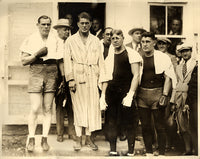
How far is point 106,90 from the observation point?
3.55m

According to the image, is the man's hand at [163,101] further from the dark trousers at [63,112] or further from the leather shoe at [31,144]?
the leather shoe at [31,144]

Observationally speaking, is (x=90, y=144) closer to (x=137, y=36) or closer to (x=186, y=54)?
(x=137, y=36)

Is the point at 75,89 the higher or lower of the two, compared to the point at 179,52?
lower

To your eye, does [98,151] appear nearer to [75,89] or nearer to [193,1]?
[75,89]

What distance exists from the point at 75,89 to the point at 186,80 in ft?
3.77

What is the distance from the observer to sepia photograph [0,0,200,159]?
3.52m

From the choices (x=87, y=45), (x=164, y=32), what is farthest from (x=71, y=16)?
(x=164, y=32)

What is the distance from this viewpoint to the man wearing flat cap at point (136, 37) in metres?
3.57

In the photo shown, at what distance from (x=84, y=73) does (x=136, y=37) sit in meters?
0.64

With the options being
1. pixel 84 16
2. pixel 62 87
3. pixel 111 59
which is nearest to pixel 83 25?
pixel 84 16

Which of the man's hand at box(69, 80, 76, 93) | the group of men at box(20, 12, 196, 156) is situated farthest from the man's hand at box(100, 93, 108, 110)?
the man's hand at box(69, 80, 76, 93)

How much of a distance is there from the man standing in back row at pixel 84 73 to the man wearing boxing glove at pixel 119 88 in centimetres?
9

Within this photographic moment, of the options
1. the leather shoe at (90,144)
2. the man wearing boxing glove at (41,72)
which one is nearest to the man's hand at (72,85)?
the man wearing boxing glove at (41,72)

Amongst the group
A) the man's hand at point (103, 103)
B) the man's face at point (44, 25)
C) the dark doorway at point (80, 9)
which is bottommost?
the man's hand at point (103, 103)
